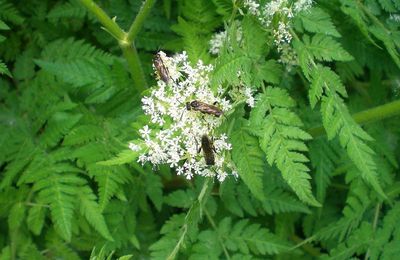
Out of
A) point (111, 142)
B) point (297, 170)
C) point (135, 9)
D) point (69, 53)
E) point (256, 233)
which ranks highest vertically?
point (135, 9)

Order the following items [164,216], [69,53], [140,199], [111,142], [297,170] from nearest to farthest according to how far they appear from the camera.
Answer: [297,170] → [111,142] → [140,199] → [69,53] → [164,216]

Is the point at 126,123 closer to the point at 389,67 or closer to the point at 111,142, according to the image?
the point at 111,142

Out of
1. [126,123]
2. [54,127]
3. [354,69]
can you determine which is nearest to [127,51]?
[126,123]

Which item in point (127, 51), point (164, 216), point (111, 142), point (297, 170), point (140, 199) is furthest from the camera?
point (164, 216)

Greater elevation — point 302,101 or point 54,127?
point 302,101

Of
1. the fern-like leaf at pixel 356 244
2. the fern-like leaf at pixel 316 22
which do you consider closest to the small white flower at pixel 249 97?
the fern-like leaf at pixel 316 22

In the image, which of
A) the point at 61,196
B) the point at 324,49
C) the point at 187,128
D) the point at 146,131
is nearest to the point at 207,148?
the point at 187,128

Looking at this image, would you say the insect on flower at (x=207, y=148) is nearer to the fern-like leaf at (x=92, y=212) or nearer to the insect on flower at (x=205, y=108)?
the insect on flower at (x=205, y=108)
